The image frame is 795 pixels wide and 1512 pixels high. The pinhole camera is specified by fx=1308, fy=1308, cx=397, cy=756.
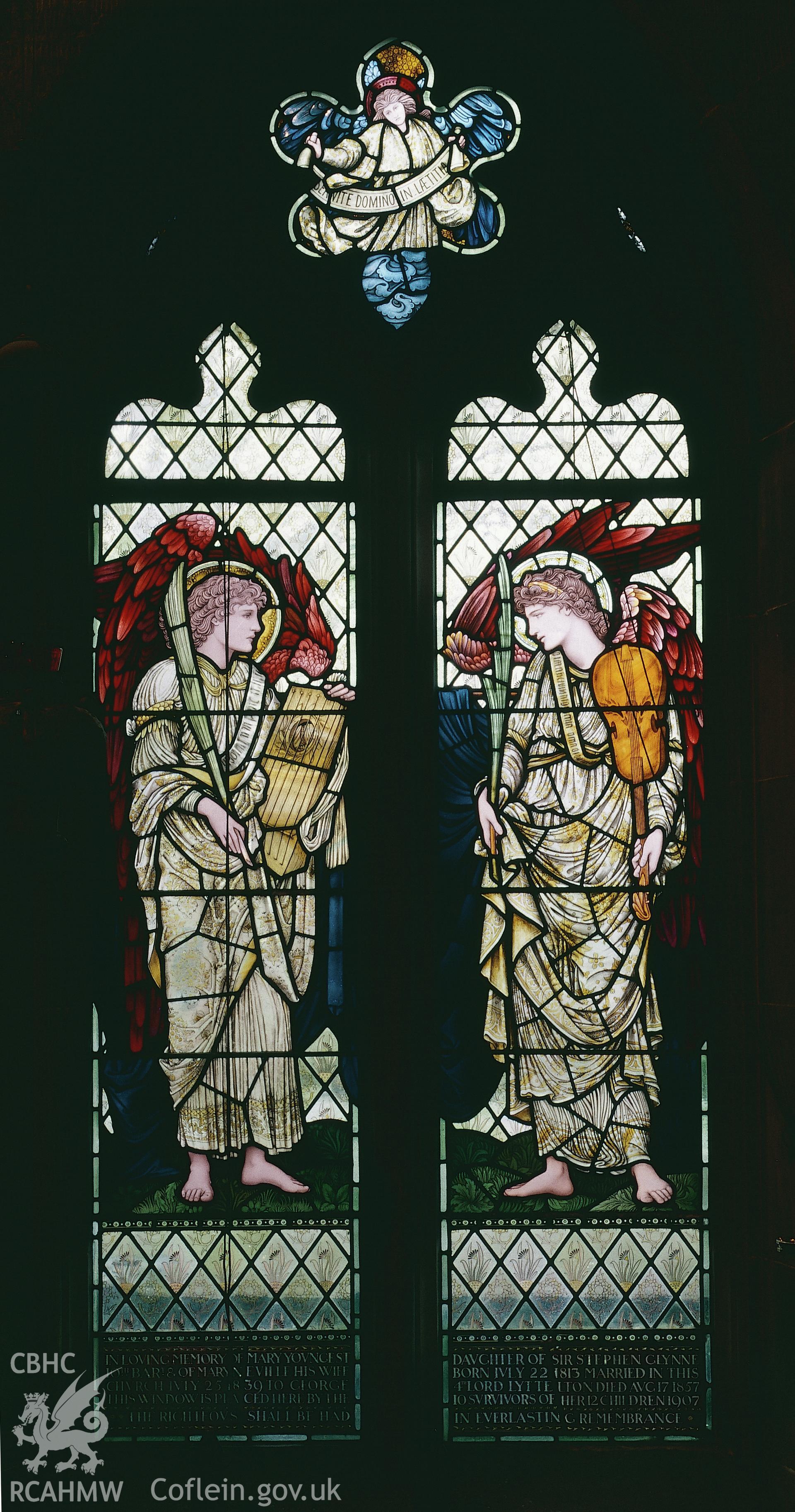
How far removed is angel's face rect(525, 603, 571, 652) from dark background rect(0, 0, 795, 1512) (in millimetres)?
373

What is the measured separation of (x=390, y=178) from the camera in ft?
14.2

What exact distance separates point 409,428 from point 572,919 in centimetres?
167

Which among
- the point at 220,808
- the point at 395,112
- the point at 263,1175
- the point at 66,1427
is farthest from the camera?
the point at 395,112

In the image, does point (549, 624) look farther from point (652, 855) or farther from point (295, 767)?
point (295, 767)

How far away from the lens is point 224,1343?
13.3 ft

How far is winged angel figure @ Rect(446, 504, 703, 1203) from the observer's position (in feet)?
13.6

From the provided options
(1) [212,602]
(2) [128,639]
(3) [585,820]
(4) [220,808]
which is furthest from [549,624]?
(2) [128,639]

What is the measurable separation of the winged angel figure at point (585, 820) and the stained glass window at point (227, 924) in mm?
512

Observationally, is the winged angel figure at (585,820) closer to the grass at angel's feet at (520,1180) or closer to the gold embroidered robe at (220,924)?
the grass at angel's feet at (520,1180)

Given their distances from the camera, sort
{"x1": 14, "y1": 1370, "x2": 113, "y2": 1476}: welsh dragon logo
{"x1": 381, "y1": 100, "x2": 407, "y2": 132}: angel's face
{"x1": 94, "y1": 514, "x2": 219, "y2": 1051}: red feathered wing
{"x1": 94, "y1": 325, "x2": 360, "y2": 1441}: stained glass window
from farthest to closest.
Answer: {"x1": 381, "y1": 100, "x2": 407, "y2": 132}: angel's face → {"x1": 94, "y1": 514, "x2": 219, "y2": 1051}: red feathered wing → {"x1": 94, "y1": 325, "x2": 360, "y2": 1441}: stained glass window → {"x1": 14, "y1": 1370, "x2": 113, "y2": 1476}: welsh dragon logo

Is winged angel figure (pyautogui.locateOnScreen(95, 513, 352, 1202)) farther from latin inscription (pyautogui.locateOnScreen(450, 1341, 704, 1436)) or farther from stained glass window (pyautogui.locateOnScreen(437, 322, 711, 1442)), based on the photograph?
latin inscription (pyautogui.locateOnScreen(450, 1341, 704, 1436))

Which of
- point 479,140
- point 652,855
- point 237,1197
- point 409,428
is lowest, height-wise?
point 237,1197

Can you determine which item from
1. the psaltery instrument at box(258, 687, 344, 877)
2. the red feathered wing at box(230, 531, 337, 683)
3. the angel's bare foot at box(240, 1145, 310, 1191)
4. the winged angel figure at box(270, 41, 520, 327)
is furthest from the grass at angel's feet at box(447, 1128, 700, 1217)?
the winged angel figure at box(270, 41, 520, 327)

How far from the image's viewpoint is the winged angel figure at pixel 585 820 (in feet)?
13.6
